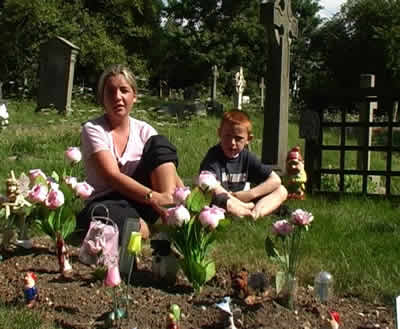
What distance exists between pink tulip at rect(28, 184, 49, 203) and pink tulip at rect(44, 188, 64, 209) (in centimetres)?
2

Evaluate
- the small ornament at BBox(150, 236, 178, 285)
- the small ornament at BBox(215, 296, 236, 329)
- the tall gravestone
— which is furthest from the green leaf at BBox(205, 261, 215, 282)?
the tall gravestone

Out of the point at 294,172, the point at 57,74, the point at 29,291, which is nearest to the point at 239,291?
the point at 29,291

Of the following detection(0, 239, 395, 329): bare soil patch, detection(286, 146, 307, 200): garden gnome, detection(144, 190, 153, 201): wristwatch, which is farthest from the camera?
detection(286, 146, 307, 200): garden gnome

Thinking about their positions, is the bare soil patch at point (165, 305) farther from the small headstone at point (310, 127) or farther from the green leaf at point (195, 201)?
the small headstone at point (310, 127)

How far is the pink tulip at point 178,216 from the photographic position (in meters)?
2.43

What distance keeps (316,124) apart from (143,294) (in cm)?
373

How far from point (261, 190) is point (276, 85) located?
248 cm

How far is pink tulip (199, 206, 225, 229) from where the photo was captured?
2.39 m

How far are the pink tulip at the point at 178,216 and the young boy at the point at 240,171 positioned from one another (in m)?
1.36

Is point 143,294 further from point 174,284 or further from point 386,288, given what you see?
point 386,288

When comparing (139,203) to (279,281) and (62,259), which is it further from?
(279,281)

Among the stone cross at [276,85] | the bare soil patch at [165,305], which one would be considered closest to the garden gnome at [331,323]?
the bare soil patch at [165,305]

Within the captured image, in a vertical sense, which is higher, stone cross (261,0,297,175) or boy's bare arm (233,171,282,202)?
stone cross (261,0,297,175)

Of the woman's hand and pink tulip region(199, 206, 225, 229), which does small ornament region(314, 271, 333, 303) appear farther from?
the woman's hand
